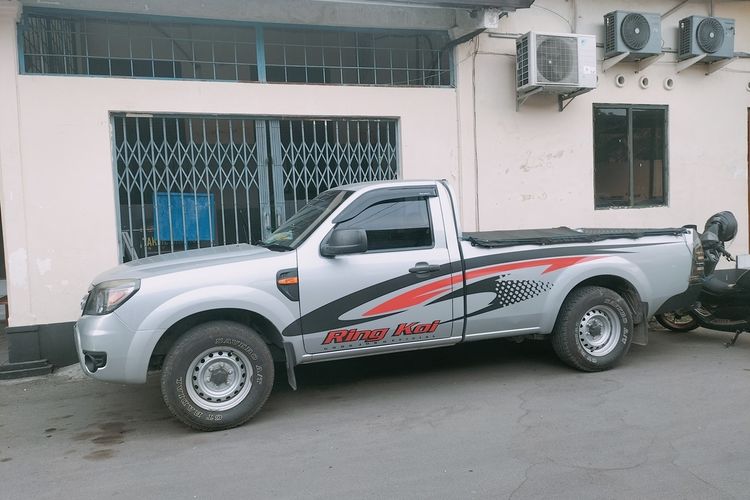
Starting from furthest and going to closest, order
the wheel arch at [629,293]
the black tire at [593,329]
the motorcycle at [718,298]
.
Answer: the motorcycle at [718,298] → the wheel arch at [629,293] → the black tire at [593,329]

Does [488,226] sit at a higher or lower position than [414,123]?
lower

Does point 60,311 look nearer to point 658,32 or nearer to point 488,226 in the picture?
point 488,226

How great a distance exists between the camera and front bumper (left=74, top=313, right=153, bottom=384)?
15.2 ft

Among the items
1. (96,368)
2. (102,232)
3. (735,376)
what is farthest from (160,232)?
(735,376)

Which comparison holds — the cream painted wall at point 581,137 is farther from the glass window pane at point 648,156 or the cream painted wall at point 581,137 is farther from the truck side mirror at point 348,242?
the truck side mirror at point 348,242

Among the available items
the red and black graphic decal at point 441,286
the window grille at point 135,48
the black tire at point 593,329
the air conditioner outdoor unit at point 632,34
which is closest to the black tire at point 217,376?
the red and black graphic decal at point 441,286

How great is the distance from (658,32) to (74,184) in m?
8.26

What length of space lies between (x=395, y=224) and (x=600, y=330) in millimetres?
2345

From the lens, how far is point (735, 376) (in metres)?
5.89

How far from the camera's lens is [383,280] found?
5.21 metres

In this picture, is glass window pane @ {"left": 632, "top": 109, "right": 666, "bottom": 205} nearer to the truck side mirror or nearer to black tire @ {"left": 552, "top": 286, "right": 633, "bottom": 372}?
black tire @ {"left": 552, "top": 286, "right": 633, "bottom": 372}

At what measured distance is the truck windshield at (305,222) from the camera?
526 centimetres

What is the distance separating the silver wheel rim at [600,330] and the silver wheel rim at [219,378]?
319 cm

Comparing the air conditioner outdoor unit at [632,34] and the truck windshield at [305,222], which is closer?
the truck windshield at [305,222]
